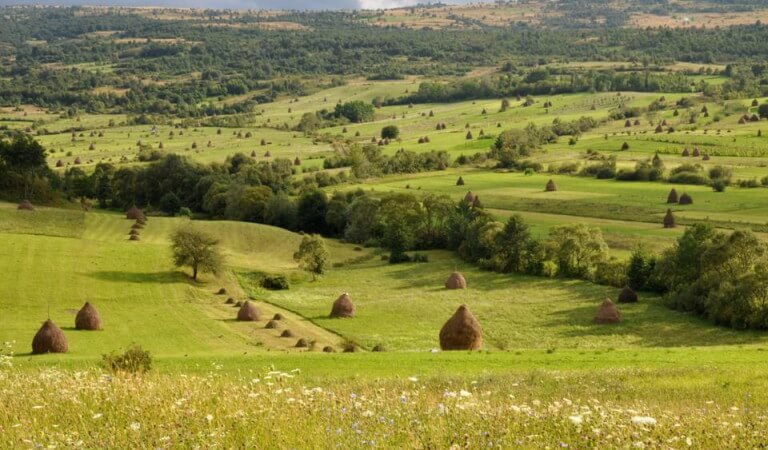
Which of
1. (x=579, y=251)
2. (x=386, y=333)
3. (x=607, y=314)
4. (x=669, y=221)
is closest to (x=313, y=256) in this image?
(x=579, y=251)

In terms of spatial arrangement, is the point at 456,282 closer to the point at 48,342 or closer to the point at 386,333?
the point at 386,333

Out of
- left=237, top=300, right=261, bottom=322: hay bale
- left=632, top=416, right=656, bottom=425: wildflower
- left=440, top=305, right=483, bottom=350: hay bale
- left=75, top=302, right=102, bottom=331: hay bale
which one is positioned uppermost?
left=632, top=416, right=656, bottom=425: wildflower

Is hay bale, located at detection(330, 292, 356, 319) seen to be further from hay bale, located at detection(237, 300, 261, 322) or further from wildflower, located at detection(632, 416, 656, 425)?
wildflower, located at detection(632, 416, 656, 425)

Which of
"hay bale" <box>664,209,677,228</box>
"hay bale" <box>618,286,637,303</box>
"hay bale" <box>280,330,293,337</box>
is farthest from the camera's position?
"hay bale" <box>664,209,677,228</box>

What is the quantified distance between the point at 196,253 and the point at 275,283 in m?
6.94

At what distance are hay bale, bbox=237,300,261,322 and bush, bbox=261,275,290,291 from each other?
14.0 meters

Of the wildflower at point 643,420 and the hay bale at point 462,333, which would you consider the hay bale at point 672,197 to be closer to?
the hay bale at point 462,333

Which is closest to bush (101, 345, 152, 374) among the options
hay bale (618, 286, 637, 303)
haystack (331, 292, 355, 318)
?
haystack (331, 292, 355, 318)

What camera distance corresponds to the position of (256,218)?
104 meters

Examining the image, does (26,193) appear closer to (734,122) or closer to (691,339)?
(691,339)

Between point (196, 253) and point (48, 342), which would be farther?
point (196, 253)

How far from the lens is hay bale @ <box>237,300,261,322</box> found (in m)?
56.6

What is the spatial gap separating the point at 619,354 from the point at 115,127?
158 metres

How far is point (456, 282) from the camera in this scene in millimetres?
66812
